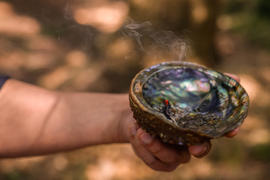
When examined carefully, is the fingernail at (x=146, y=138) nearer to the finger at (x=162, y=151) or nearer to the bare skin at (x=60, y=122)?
the finger at (x=162, y=151)

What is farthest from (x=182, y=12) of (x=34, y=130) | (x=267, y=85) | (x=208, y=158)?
(x=34, y=130)

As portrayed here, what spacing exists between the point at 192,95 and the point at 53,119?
2.85 ft

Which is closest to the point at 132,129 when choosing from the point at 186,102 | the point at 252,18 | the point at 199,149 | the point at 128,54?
the point at 186,102

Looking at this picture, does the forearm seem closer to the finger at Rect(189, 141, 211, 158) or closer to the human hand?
the human hand

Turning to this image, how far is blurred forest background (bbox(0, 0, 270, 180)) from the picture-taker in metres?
3.04

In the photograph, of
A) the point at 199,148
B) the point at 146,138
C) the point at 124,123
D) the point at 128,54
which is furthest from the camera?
the point at 128,54

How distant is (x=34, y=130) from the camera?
1.89m

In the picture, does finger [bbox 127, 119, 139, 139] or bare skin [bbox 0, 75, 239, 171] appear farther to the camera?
bare skin [bbox 0, 75, 239, 171]

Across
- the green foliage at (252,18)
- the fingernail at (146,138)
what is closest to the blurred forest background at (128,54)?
the green foliage at (252,18)

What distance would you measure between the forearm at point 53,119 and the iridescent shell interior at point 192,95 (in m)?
0.36

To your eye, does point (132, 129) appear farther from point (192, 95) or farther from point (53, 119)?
point (53, 119)

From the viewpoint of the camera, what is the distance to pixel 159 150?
1.54m

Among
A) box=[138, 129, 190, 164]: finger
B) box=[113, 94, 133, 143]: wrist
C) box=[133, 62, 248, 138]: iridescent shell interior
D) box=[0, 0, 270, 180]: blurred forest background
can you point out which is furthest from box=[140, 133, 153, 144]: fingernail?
box=[0, 0, 270, 180]: blurred forest background

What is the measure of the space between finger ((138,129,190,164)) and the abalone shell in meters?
0.10
